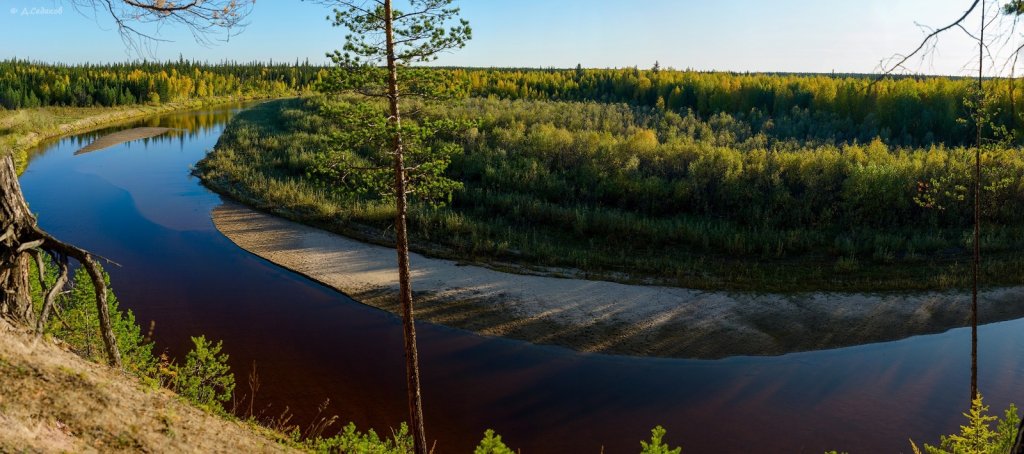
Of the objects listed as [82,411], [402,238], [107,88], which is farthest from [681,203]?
[107,88]

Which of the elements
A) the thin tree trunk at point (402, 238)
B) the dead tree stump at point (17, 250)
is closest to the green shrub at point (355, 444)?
the thin tree trunk at point (402, 238)

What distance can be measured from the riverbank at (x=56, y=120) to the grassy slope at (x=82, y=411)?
34.6 metres

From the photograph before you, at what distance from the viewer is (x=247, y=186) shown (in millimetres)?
29812

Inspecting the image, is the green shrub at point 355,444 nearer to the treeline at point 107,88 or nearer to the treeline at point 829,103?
the treeline at point 829,103

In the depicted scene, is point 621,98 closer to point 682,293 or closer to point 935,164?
point 935,164

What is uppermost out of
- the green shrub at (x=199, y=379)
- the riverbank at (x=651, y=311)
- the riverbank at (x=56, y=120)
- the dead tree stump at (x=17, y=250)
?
the riverbank at (x=56, y=120)

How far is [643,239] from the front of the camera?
21.3 meters

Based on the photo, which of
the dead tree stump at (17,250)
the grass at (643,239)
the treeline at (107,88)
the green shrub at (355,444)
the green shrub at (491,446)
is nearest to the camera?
the green shrub at (491,446)

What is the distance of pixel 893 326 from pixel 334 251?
15.6 metres

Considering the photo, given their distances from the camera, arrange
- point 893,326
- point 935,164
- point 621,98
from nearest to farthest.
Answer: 1. point 893,326
2. point 935,164
3. point 621,98

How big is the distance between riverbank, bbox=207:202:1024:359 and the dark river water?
46 cm

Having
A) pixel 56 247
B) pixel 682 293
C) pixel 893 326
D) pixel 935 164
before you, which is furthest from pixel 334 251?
pixel 935 164

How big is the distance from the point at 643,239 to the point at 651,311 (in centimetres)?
543

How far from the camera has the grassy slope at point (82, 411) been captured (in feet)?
17.4
